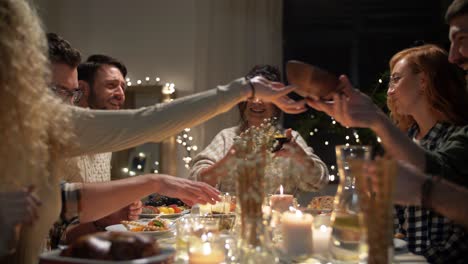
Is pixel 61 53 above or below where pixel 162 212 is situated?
above

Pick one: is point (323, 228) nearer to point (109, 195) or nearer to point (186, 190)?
point (186, 190)

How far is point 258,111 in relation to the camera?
3.62 meters

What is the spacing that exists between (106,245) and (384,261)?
61cm

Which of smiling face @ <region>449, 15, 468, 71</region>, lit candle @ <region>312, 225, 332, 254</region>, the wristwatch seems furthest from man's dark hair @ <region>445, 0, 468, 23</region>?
lit candle @ <region>312, 225, 332, 254</region>

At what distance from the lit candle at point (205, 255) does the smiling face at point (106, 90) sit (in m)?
2.31

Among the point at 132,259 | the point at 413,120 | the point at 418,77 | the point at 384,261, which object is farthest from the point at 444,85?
the point at 132,259

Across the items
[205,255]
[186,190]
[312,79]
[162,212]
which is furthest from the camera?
[162,212]

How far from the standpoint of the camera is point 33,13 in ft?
5.35

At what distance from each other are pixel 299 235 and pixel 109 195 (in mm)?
855

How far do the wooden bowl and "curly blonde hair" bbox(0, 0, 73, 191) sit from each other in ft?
2.46

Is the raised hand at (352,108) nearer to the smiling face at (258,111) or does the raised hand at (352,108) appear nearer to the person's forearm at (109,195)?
the person's forearm at (109,195)

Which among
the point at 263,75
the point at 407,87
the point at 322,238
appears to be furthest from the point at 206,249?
the point at 263,75

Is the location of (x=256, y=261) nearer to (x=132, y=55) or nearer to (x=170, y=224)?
(x=170, y=224)

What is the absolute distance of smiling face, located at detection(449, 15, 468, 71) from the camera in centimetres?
189
